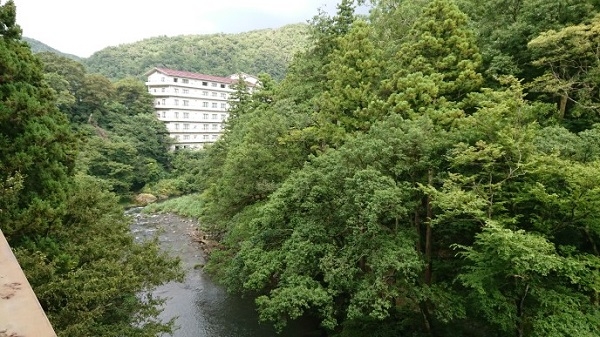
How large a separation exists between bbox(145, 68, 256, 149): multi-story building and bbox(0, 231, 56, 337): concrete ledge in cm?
5362

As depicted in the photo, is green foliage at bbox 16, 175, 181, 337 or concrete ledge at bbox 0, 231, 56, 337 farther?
green foliage at bbox 16, 175, 181, 337

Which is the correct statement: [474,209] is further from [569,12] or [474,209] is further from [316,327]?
[569,12]

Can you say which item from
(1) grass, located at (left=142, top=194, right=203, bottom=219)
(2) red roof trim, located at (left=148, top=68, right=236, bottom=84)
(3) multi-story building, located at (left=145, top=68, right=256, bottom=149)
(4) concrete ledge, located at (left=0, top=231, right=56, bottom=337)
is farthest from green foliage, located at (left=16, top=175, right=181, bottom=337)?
(2) red roof trim, located at (left=148, top=68, right=236, bottom=84)

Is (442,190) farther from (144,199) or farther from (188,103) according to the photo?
(188,103)

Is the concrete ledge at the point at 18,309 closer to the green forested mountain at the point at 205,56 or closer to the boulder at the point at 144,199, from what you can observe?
the boulder at the point at 144,199

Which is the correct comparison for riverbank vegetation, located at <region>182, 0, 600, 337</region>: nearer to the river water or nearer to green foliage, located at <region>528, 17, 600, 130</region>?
green foliage, located at <region>528, 17, 600, 130</region>

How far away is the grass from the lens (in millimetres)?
34688

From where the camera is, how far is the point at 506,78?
40.8 ft

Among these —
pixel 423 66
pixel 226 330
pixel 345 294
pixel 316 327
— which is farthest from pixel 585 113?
pixel 226 330

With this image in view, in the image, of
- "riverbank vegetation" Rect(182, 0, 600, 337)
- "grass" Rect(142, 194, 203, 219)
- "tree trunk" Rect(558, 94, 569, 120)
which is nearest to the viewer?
"riverbank vegetation" Rect(182, 0, 600, 337)

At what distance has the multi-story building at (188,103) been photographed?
56.9m

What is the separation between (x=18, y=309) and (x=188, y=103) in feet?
201

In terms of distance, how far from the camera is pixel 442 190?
34.2 ft

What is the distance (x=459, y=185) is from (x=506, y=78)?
5.20 meters
